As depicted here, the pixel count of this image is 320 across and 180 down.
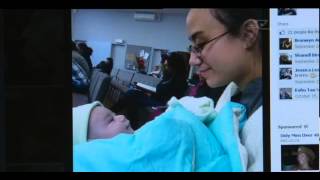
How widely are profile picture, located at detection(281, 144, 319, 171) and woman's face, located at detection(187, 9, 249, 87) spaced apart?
749 millimetres

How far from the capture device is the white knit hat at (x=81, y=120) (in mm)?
5170

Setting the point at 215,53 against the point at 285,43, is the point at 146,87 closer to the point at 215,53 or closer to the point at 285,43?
the point at 215,53

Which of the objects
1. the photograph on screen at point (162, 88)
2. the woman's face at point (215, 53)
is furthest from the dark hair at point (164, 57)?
the woman's face at point (215, 53)

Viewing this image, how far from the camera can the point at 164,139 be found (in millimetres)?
5117

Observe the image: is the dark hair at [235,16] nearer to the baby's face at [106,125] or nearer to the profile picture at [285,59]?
the profile picture at [285,59]

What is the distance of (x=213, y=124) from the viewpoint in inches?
205

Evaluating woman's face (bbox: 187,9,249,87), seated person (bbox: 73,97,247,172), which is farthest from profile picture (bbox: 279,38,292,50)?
seated person (bbox: 73,97,247,172)

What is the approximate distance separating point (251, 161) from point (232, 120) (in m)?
0.39

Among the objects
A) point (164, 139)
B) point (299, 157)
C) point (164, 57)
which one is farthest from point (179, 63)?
point (299, 157)

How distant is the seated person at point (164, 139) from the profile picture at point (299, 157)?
0.37m

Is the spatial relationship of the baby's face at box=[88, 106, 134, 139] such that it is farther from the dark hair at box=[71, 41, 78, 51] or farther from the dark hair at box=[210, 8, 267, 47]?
the dark hair at box=[210, 8, 267, 47]

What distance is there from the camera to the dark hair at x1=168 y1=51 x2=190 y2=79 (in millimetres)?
5164

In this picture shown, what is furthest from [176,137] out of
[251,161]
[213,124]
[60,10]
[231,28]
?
[60,10]
